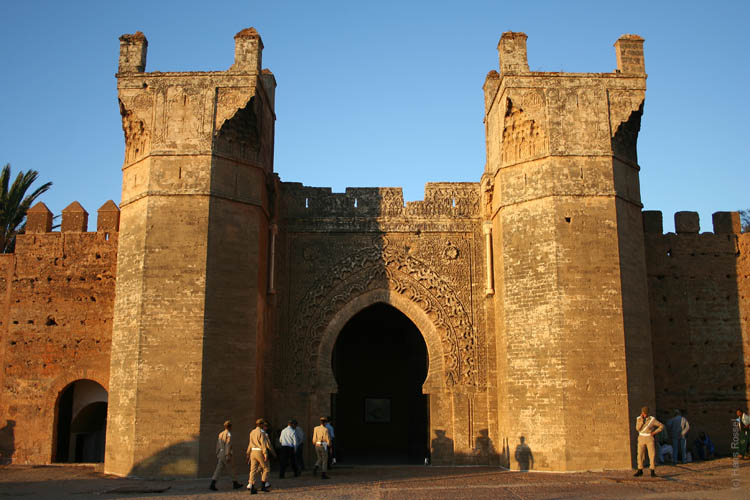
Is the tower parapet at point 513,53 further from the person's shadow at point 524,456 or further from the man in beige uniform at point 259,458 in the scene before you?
the man in beige uniform at point 259,458

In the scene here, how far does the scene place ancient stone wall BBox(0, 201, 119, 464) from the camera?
1290cm

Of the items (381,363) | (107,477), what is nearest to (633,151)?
(381,363)

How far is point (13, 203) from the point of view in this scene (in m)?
16.5

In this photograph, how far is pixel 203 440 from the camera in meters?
10.8

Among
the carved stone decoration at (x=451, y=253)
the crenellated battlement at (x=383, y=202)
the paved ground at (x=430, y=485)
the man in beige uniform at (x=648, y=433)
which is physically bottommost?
the paved ground at (x=430, y=485)

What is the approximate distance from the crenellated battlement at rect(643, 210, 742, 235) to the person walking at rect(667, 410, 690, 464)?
3442mm

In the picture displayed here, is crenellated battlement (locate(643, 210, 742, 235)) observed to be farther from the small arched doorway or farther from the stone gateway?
the small arched doorway

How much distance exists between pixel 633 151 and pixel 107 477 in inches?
408

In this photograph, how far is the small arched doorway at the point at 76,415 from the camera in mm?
13383

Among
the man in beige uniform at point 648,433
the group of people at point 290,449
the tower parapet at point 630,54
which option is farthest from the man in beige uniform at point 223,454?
the tower parapet at point 630,54

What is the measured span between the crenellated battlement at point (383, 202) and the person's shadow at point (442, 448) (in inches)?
163

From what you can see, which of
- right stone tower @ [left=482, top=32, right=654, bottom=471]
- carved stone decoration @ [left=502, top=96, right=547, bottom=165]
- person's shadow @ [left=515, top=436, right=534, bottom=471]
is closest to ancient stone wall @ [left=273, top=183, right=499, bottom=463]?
right stone tower @ [left=482, top=32, right=654, bottom=471]

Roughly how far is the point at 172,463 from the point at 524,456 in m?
5.48

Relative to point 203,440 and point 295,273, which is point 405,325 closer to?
point 295,273
